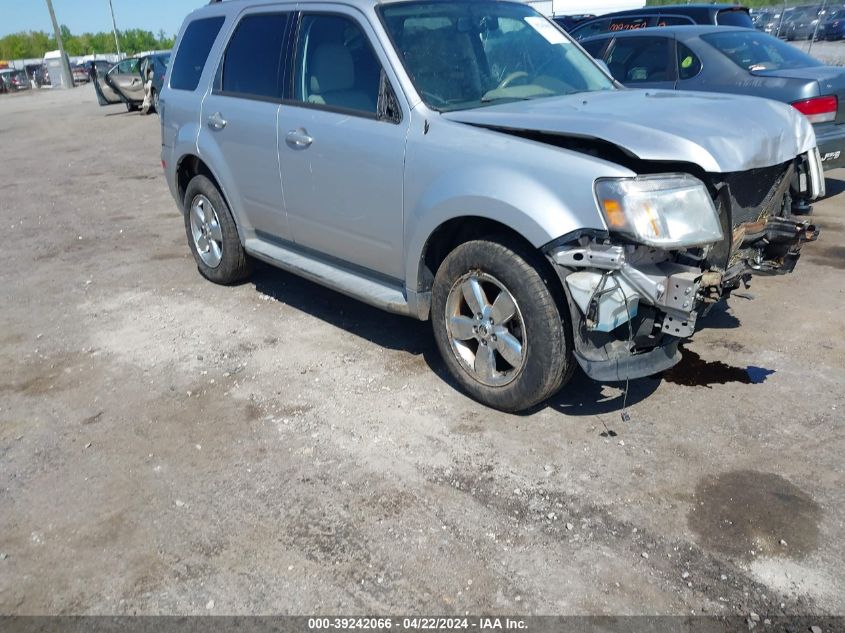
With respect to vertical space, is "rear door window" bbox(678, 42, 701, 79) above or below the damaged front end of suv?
above

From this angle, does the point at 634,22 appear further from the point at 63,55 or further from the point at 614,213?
the point at 63,55

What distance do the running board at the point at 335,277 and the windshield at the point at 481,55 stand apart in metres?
1.10

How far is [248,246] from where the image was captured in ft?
17.9

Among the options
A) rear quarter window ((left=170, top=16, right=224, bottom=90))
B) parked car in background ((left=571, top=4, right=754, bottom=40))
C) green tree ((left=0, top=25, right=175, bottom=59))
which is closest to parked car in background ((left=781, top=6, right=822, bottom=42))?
parked car in background ((left=571, top=4, right=754, bottom=40))

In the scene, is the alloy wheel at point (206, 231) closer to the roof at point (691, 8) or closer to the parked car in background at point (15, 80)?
the roof at point (691, 8)

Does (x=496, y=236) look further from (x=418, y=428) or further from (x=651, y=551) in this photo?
A: (x=651, y=551)

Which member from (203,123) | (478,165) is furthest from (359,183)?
(203,123)

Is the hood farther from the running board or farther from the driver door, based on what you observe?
the running board

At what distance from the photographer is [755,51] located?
7762 millimetres

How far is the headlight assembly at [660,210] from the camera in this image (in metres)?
3.15

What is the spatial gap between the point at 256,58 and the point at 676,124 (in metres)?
2.93

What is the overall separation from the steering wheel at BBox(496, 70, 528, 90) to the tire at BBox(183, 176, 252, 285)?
2372 millimetres

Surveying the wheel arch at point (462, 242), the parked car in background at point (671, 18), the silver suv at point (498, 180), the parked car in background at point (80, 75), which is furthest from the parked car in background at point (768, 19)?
the parked car in background at point (80, 75)

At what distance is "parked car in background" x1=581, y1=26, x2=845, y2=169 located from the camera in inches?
272
